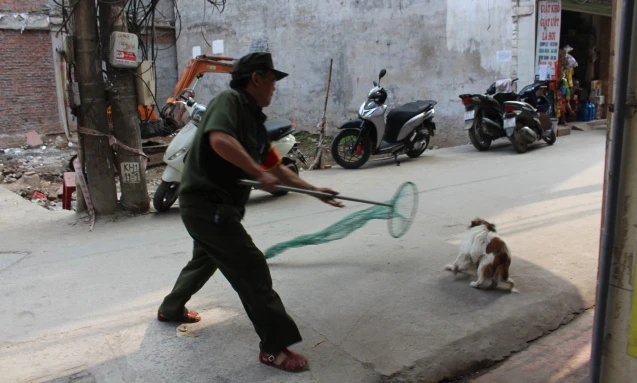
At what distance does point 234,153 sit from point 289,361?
47.5 inches

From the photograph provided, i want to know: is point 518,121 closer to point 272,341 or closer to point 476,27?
point 476,27

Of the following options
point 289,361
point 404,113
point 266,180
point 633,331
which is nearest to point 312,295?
point 289,361

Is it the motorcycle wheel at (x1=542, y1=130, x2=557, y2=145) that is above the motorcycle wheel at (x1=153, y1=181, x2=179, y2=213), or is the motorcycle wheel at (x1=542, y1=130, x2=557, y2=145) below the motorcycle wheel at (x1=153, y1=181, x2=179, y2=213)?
above

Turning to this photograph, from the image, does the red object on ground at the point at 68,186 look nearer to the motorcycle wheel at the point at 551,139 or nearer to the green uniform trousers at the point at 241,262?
the green uniform trousers at the point at 241,262

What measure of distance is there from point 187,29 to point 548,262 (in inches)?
605

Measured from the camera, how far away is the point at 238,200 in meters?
2.99

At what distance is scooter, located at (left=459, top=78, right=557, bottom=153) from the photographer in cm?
1009

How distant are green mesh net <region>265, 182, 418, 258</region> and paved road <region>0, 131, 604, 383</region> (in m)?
0.13

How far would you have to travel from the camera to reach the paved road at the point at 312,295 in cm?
315

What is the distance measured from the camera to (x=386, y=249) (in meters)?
5.05

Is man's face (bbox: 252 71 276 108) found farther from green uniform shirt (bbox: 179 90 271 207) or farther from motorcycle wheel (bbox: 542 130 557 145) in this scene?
motorcycle wheel (bbox: 542 130 557 145)

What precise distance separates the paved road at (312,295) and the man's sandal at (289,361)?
0.05 meters

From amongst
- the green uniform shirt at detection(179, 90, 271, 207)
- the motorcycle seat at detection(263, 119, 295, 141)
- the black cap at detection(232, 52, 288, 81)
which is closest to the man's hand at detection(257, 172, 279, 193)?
the green uniform shirt at detection(179, 90, 271, 207)

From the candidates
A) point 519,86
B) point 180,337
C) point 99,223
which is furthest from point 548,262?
point 519,86
